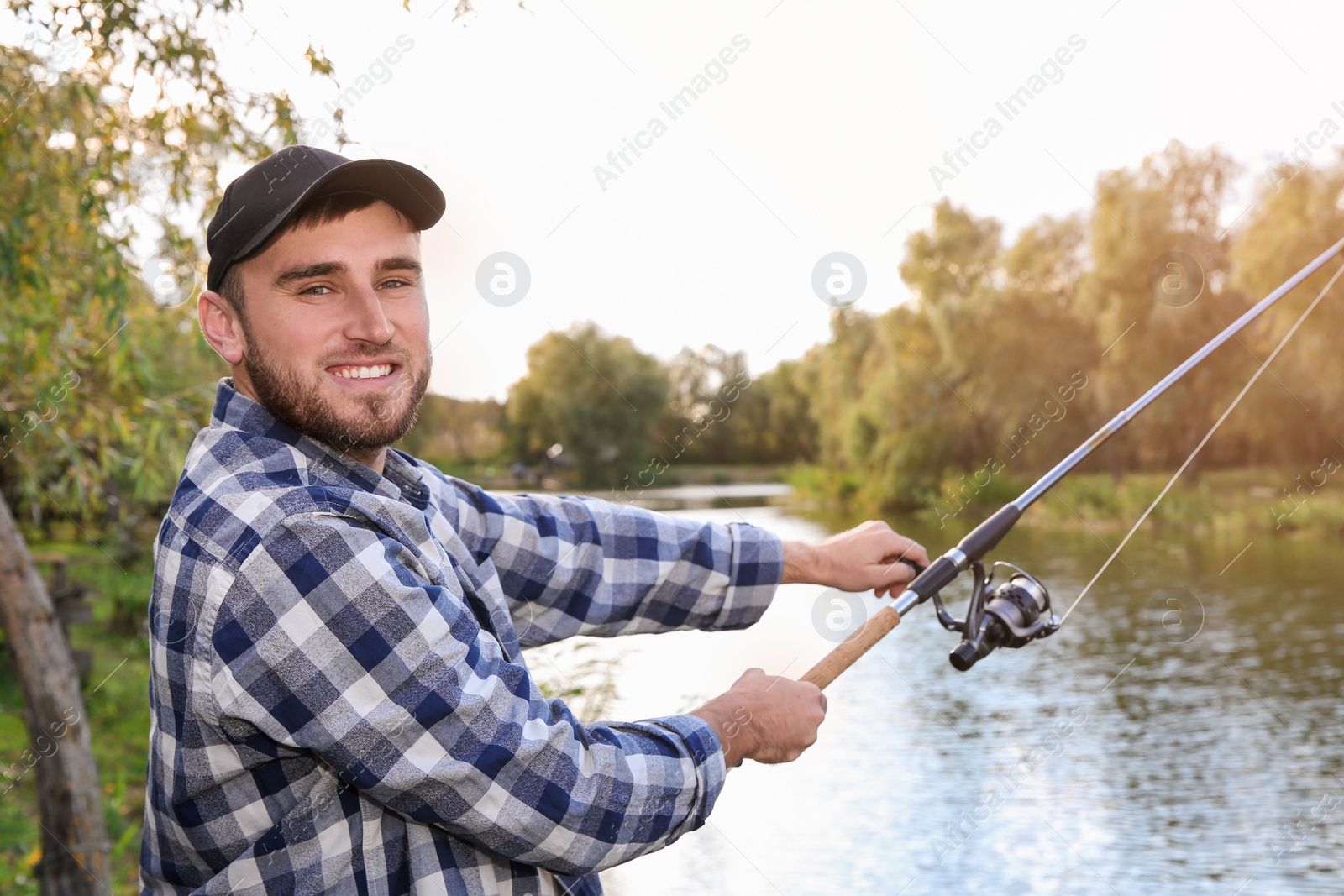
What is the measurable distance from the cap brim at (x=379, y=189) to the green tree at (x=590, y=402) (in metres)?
14.7

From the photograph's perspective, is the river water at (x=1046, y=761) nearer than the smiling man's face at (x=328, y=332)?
No

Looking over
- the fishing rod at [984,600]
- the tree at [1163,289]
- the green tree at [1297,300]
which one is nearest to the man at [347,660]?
the fishing rod at [984,600]

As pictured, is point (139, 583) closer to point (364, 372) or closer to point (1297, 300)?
point (364, 372)

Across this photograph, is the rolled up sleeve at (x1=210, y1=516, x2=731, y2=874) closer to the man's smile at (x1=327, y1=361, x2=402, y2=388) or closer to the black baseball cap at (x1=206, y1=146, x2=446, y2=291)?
the man's smile at (x1=327, y1=361, x2=402, y2=388)

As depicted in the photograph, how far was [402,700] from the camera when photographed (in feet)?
3.92

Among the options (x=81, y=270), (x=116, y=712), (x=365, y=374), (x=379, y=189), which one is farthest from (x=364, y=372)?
(x=116, y=712)

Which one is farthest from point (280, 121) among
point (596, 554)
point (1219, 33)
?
point (1219, 33)

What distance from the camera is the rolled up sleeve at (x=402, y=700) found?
119 centimetres

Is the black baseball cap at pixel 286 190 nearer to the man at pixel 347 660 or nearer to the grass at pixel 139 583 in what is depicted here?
the man at pixel 347 660

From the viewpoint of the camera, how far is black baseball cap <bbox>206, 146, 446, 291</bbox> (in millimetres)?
1373

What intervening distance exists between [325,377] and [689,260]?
23.5 m

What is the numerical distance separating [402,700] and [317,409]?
0.42m

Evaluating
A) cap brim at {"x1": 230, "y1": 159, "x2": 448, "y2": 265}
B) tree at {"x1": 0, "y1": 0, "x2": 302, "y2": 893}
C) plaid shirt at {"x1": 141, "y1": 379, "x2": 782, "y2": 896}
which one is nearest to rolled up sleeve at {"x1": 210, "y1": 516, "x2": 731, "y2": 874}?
plaid shirt at {"x1": 141, "y1": 379, "x2": 782, "y2": 896}

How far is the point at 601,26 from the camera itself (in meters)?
5.55
